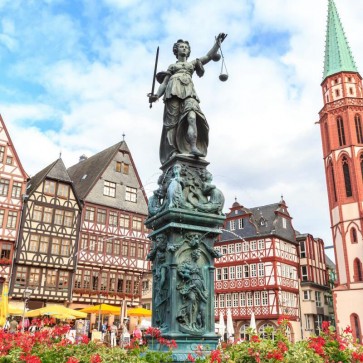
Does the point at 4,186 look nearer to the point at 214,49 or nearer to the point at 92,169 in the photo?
the point at 92,169

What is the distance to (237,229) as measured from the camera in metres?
44.1

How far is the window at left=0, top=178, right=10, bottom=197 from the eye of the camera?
29131 millimetres

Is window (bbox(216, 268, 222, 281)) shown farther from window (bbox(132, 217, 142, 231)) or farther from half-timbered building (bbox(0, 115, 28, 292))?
half-timbered building (bbox(0, 115, 28, 292))

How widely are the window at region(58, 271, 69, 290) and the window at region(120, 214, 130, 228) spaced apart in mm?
5744

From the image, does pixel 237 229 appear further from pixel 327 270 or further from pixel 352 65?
pixel 352 65

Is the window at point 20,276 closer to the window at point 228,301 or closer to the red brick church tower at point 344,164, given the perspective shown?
the window at point 228,301

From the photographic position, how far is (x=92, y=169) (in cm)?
3644

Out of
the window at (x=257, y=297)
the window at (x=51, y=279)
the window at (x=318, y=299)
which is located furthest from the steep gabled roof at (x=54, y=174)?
the window at (x=318, y=299)

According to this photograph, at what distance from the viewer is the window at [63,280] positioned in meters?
29.9

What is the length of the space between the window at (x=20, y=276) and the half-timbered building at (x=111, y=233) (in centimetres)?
357

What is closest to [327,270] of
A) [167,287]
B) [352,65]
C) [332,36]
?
[352,65]

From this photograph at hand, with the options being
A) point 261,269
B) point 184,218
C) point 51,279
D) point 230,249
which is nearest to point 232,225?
point 230,249

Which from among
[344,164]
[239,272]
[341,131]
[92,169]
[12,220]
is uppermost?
[341,131]

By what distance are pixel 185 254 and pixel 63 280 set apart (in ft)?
86.1
